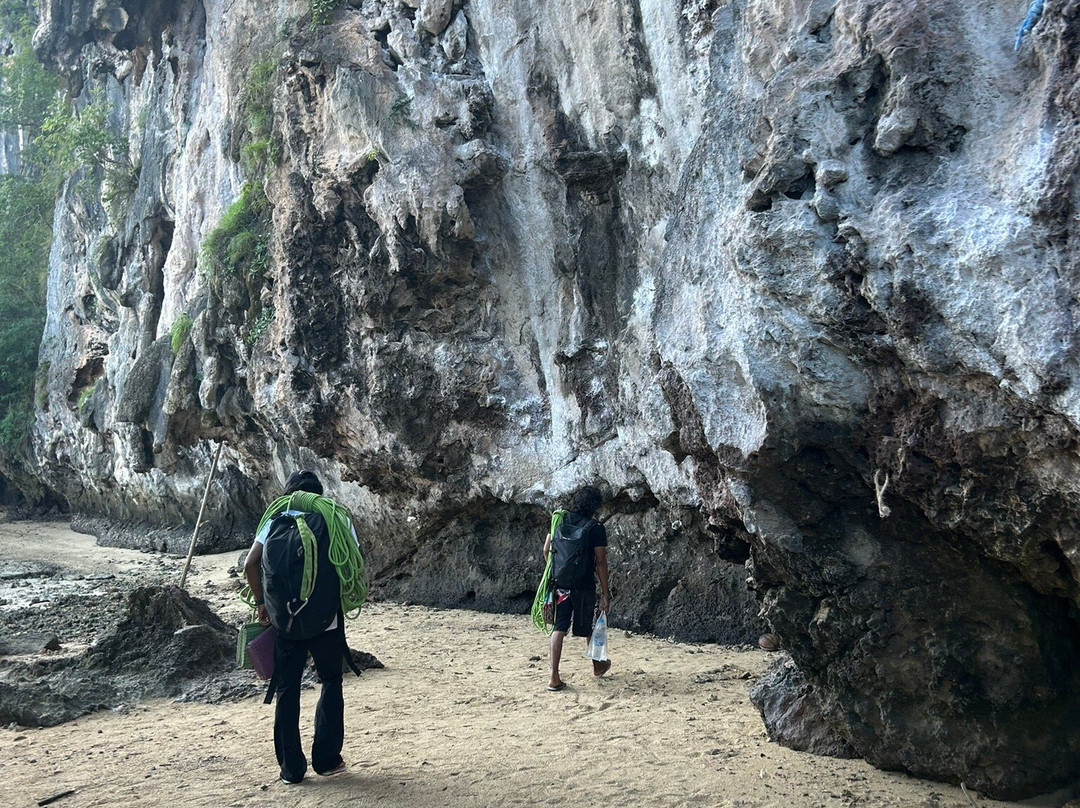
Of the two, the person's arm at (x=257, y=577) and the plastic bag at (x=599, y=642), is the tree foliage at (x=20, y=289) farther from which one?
the person's arm at (x=257, y=577)

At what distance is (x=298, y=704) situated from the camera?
4.80 meters

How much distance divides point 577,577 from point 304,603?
2598 millimetres

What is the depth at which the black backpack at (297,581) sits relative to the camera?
474 cm

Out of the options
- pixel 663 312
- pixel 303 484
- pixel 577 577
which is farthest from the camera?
pixel 577 577

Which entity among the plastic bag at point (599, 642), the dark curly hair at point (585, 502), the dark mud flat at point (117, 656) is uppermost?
the dark curly hair at point (585, 502)

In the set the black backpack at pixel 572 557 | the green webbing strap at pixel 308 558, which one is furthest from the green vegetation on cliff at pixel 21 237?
the green webbing strap at pixel 308 558

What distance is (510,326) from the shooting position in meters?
10.9

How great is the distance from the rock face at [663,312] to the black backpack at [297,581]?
2193mm

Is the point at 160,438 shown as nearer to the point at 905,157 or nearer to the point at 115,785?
the point at 115,785

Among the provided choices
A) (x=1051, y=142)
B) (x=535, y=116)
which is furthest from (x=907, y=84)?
(x=535, y=116)

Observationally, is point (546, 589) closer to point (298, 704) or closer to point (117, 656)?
point (298, 704)

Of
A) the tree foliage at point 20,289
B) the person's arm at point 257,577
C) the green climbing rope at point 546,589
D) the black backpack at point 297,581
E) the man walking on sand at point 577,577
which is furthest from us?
the tree foliage at point 20,289

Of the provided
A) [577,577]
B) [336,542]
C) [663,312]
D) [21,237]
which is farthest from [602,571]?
[21,237]

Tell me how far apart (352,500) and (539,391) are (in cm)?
430
